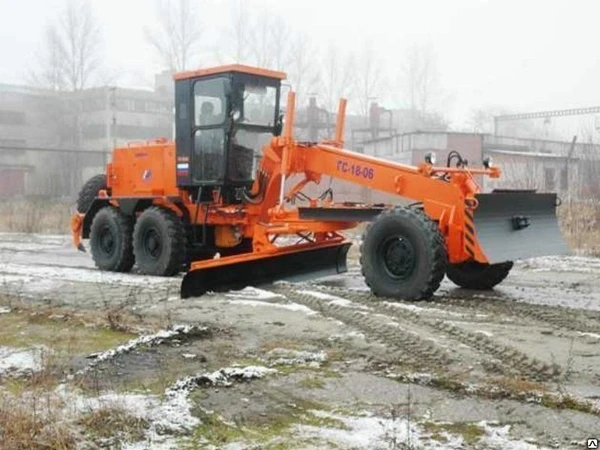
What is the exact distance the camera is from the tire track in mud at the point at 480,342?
5535mm

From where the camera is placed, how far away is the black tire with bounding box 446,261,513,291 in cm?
973

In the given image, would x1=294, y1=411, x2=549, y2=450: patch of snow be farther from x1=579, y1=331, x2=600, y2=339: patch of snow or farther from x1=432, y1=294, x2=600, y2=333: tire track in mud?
x1=432, y1=294, x2=600, y2=333: tire track in mud

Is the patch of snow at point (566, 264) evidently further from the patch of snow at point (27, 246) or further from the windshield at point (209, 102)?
the patch of snow at point (27, 246)

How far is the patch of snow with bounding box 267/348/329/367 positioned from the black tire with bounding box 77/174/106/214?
8.16 m

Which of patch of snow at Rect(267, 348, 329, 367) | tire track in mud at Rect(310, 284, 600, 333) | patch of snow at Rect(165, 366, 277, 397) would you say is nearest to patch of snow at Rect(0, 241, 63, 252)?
tire track in mud at Rect(310, 284, 600, 333)

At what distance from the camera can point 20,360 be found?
19.4 feet

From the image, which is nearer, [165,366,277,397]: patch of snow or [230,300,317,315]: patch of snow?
[165,366,277,397]: patch of snow

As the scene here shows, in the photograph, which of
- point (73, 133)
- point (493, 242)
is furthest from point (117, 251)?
point (73, 133)

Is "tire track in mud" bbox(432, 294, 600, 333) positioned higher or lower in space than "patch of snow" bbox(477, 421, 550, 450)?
higher

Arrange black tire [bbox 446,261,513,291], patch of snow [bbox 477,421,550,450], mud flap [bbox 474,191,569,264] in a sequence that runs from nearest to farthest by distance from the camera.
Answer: patch of snow [bbox 477,421,550,450]
mud flap [bbox 474,191,569,264]
black tire [bbox 446,261,513,291]

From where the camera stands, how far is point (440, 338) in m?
6.59

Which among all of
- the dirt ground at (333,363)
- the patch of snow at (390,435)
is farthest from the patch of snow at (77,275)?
the patch of snow at (390,435)

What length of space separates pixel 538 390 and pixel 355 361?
1.45 metres

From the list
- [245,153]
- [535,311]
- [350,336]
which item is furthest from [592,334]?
[245,153]
